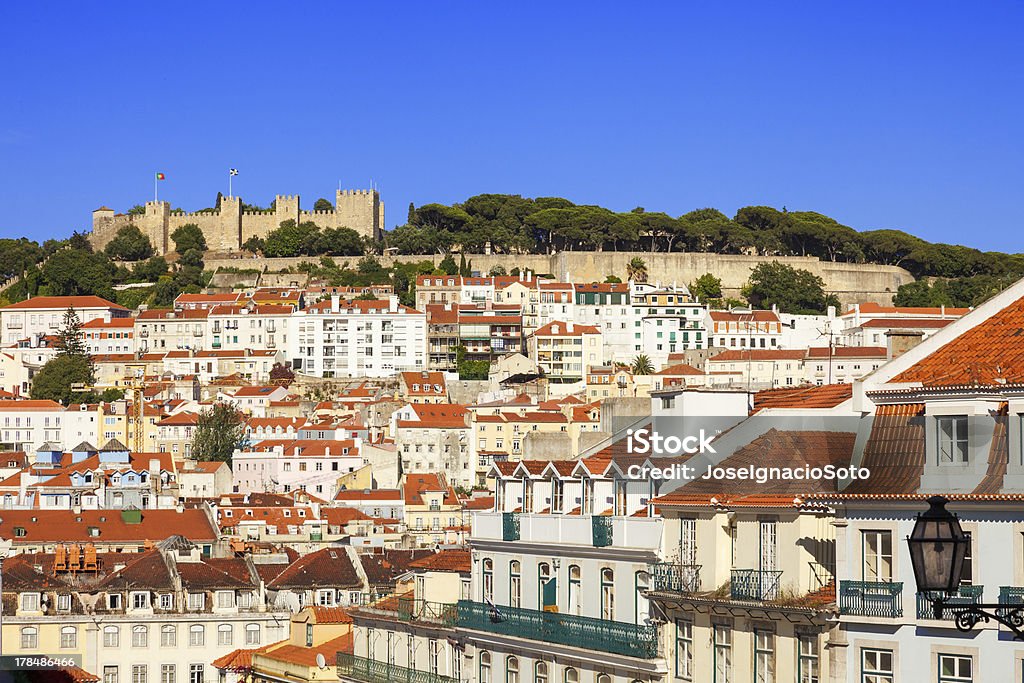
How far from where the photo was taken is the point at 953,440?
59.5 ft

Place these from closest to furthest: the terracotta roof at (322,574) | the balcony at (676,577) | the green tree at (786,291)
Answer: the balcony at (676,577) < the terracotta roof at (322,574) < the green tree at (786,291)

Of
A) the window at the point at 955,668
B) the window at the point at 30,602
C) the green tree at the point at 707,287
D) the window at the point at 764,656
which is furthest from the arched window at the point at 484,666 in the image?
the green tree at the point at 707,287

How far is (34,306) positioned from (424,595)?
123 m

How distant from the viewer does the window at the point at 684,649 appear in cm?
2089

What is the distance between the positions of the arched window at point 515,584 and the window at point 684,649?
5014 mm

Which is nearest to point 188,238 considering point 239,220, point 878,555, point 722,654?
point 239,220

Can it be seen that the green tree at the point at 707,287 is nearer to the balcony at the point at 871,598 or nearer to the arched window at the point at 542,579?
the arched window at the point at 542,579

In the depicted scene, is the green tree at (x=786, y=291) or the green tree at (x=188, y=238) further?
the green tree at (x=188, y=238)

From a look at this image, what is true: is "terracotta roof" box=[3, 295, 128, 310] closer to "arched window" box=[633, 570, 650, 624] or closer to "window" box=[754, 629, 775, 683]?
"arched window" box=[633, 570, 650, 624]

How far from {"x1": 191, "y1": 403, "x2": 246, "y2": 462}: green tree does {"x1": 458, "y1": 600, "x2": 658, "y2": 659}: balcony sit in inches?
2882

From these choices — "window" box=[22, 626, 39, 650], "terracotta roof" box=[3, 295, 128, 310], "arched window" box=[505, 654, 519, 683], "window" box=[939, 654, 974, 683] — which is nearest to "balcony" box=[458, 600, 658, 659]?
"arched window" box=[505, 654, 519, 683]

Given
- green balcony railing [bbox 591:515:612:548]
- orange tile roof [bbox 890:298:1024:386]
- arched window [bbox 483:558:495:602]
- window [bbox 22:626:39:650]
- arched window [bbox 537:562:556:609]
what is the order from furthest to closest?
window [bbox 22:626:39:650] < arched window [bbox 483:558:495:602] < arched window [bbox 537:562:556:609] < green balcony railing [bbox 591:515:612:548] < orange tile roof [bbox 890:298:1024:386]

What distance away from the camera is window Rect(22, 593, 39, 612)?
48.9 m

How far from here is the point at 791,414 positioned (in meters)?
22.3
